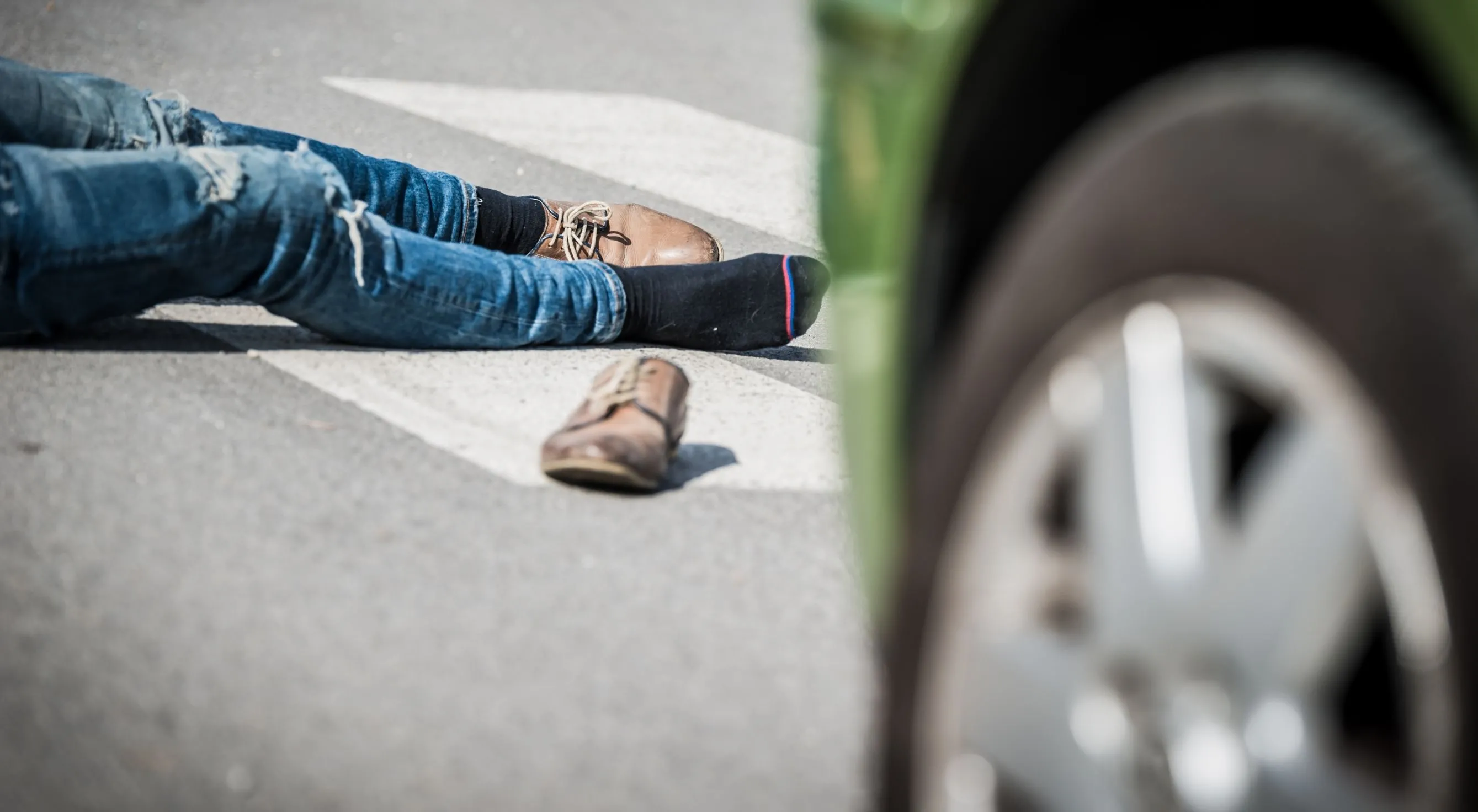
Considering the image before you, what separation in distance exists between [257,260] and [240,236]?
9cm

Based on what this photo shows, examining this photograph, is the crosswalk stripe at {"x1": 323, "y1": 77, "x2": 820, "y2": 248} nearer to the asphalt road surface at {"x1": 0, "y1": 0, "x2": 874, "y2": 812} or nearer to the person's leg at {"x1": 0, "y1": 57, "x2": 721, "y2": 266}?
the person's leg at {"x1": 0, "y1": 57, "x2": 721, "y2": 266}

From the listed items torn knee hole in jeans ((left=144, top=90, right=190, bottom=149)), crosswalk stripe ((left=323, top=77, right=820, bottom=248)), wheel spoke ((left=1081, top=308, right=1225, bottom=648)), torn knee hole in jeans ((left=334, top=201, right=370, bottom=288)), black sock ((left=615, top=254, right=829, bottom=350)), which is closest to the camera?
wheel spoke ((left=1081, top=308, right=1225, bottom=648))

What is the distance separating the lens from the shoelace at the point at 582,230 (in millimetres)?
4773

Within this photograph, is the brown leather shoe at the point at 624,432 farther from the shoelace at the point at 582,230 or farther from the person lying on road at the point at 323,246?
A: the shoelace at the point at 582,230

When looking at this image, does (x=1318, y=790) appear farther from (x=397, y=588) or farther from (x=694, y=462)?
(x=694, y=462)

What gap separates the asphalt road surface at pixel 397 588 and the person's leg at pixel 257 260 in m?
0.11

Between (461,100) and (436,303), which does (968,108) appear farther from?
(461,100)

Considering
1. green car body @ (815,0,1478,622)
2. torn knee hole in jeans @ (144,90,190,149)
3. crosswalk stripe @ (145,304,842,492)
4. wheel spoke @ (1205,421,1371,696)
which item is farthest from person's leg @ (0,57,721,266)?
wheel spoke @ (1205,421,1371,696)

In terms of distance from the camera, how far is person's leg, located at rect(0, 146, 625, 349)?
3.63 metres

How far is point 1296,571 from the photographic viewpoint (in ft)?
4.65

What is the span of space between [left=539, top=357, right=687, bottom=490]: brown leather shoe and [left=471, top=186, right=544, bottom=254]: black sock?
4.00 ft

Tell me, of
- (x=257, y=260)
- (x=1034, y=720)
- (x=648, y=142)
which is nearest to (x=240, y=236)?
(x=257, y=260)

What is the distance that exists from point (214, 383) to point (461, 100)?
361 cm

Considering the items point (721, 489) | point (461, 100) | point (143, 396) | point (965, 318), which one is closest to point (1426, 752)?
point (965, 318)
